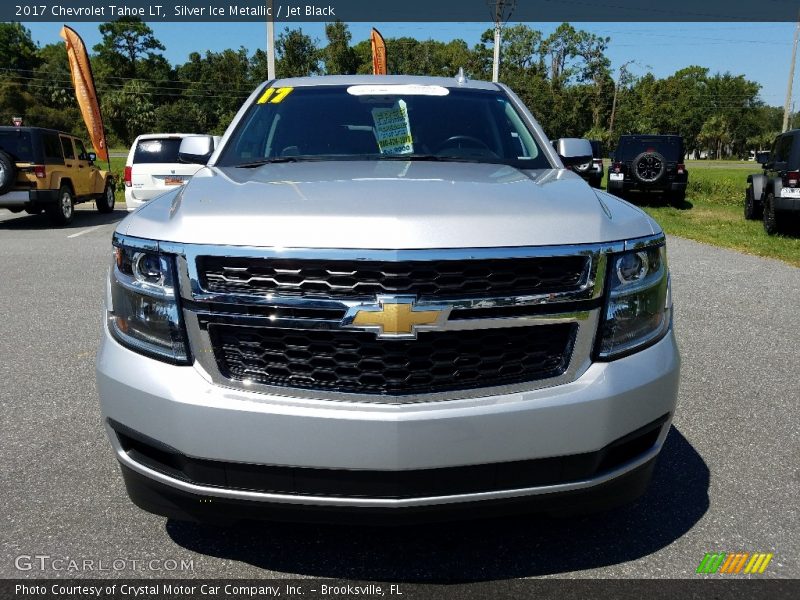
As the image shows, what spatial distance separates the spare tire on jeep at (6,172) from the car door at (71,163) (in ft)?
4.87

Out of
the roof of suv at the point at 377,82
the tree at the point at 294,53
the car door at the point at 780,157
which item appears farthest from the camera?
the tree at the point at 294,53

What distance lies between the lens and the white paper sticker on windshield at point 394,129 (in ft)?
11.3

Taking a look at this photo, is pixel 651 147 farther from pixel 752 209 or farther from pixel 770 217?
pixel 770 217

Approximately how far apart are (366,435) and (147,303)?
804 millimetres

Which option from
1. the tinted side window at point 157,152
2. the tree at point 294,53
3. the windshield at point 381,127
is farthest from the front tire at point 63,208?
the tree at point 294,53

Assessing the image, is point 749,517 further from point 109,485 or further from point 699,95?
point 699,95

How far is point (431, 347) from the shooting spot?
2.06 meters

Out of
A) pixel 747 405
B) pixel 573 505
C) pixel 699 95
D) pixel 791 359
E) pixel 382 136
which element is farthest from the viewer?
pixel 699 95

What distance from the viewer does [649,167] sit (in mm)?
19562

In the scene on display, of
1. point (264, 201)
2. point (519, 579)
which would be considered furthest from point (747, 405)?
point (264, 201)

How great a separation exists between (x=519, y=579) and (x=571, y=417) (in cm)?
69

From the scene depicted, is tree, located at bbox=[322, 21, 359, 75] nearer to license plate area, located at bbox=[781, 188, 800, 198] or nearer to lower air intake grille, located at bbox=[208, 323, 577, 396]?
license plate area, located at bbox=[781, 188, 800, 198]

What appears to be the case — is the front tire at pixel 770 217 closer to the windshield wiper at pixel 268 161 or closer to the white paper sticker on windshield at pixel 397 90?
the white paper sticker on windshield at pixel 397 90

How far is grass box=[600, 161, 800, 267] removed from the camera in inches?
440
